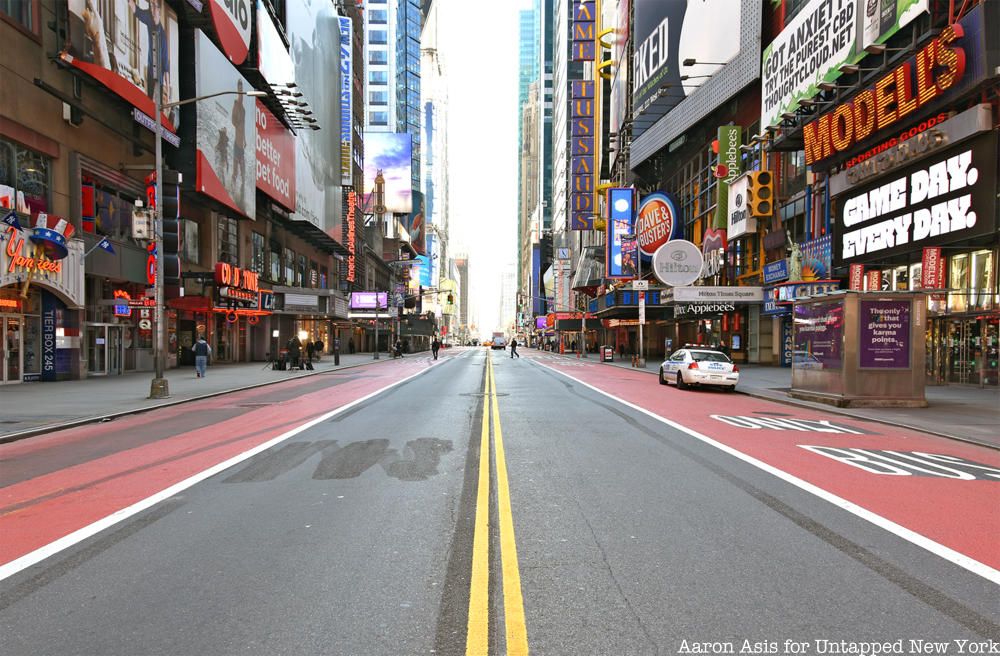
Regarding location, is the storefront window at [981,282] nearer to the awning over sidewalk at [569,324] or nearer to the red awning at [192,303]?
the red awning at [192,303]

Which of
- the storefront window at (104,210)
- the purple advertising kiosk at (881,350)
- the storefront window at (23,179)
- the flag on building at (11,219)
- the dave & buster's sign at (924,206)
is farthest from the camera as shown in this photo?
the storefront window at (104,210)

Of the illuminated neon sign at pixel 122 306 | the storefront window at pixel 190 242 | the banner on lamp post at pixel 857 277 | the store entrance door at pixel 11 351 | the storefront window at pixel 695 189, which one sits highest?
the storefront window at pixel 695 189

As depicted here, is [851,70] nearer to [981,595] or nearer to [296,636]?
[981,595]

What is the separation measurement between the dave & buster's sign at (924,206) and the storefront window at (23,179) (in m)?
31.0

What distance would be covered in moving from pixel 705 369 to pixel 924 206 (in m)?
9.78

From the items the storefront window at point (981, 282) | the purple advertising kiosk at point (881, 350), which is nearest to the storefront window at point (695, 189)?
the storefront window at point (981, 282)

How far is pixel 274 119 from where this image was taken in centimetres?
4228

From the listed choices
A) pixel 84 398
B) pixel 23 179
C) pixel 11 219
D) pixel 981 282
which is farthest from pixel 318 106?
pixel 981 282

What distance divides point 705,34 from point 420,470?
146 ft

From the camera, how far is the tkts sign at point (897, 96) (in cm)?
1905

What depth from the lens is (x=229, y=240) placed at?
A: 1515 inches

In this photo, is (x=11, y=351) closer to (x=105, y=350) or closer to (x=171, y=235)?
(x=105, y=350)

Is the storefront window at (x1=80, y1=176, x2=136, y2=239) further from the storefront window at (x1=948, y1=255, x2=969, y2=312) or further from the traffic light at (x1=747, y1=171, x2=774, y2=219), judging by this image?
the traffic light at (x1=747, y1=171, x2=774, y2=219)

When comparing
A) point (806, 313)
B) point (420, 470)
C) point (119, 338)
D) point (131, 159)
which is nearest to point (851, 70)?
point (806, 313)
